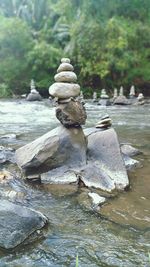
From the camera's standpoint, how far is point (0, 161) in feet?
22.1

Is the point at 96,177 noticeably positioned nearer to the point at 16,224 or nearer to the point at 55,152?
the point at 55,152

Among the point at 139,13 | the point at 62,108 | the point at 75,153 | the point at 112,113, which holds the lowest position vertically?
the point at 112,113

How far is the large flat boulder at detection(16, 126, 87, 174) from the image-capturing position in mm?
5891

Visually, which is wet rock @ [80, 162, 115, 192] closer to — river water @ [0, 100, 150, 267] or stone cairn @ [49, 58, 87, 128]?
river water @ [0, 100, 150, 267]

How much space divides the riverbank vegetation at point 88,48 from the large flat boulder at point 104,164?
1922 centimetres

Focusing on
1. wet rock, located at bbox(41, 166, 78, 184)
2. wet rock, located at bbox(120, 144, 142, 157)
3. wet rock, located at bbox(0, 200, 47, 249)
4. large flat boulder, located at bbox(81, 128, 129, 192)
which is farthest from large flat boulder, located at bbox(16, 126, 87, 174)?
Result: wet rock, located at bbox(0, 200, 47, 249)

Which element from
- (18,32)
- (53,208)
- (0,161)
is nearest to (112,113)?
(0,161)

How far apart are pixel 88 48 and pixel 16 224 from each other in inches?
900

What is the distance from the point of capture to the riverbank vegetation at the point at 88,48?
2541cm

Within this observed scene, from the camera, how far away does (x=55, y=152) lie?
604 cm

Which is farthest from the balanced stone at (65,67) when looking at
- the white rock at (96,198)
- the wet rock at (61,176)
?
the white rock at (96,198)

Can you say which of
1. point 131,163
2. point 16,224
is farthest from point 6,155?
point 16,224

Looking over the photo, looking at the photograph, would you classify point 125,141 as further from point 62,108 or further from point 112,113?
point 112,113

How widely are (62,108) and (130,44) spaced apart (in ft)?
68.9
